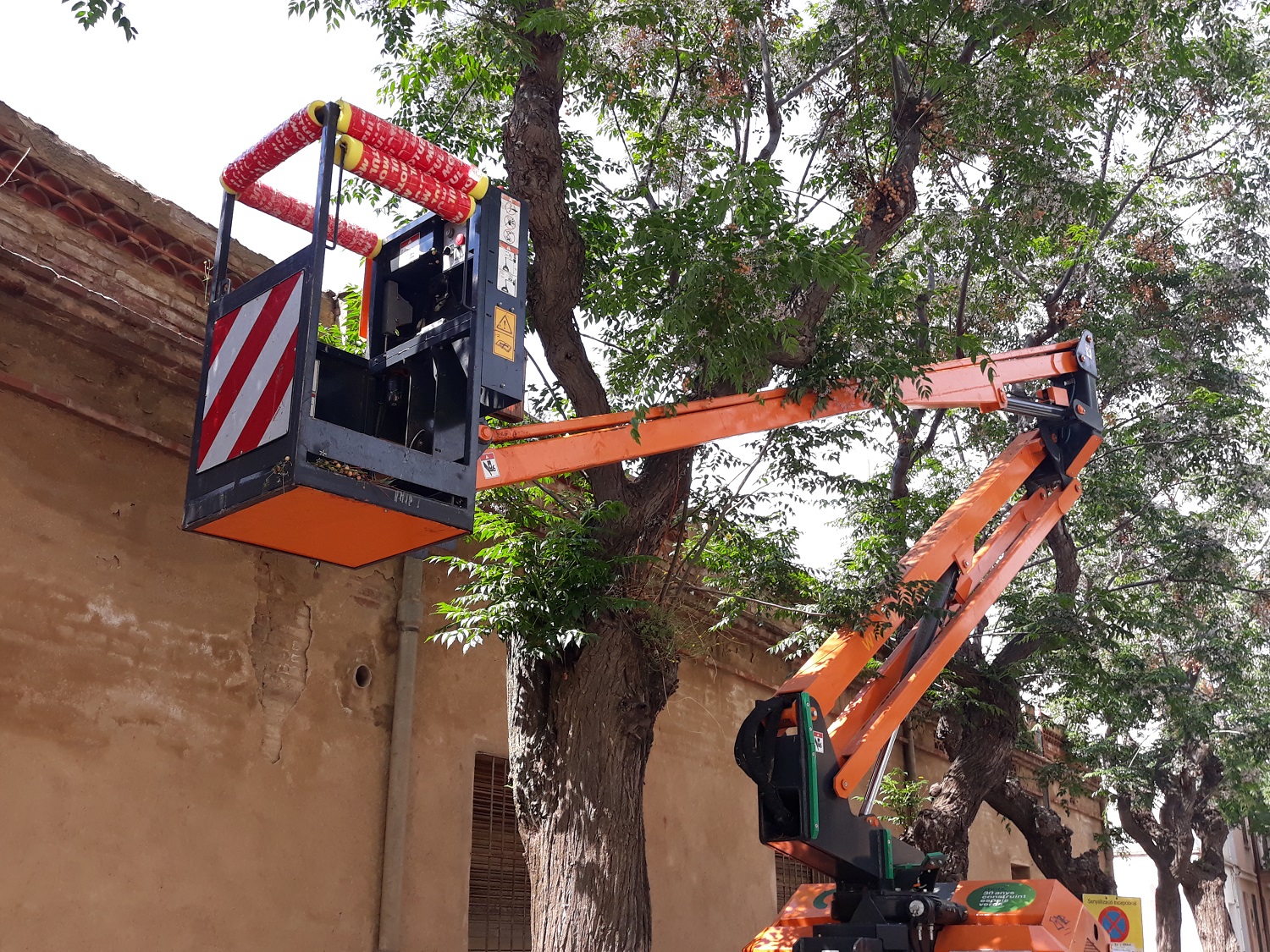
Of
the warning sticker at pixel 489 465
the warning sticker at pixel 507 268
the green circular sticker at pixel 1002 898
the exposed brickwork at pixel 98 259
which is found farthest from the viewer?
the green circular sticker at pixel 1002 898

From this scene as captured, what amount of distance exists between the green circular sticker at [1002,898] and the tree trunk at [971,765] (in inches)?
190

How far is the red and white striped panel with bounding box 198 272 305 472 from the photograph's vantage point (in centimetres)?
425

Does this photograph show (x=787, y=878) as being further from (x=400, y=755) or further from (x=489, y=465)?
(x=489, y=465)

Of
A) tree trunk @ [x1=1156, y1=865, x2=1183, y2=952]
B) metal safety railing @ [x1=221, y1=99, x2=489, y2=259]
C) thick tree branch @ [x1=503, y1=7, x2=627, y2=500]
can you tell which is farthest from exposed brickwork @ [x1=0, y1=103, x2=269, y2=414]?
tree trunk @ [x1=1156, y1=865, x2=1183, y2=952]

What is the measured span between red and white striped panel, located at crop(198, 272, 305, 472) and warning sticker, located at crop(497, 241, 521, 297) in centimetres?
92

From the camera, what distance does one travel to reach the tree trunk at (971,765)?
1196cm

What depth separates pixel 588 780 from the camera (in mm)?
6297

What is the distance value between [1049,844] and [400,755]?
373 inches

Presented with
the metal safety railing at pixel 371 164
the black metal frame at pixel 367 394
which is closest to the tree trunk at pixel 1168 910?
the black metal frame at pixel 367 394

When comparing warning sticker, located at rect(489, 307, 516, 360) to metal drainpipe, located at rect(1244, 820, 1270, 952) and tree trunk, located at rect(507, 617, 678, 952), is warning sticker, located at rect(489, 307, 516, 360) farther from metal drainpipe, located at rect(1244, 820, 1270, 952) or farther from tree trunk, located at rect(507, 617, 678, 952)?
metal drainpipe, located at rect(1244, 820, 1270, 952)

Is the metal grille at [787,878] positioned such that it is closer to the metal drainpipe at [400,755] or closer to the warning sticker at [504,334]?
the metal drainpipe at [400,755]

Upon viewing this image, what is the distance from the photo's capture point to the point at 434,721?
8250 millimetres

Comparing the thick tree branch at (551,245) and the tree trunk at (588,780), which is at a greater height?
the thick tree branch at (551,245)


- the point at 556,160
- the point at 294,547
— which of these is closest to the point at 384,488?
the point at 294,547
